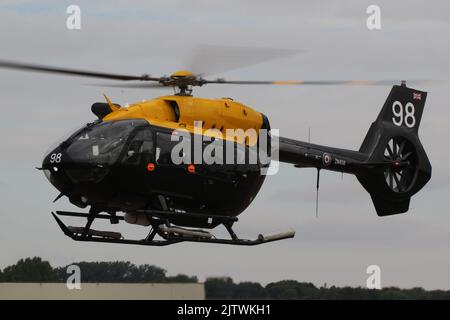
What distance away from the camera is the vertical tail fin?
34053 mm

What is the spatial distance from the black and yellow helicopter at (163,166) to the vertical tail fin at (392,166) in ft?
7.85

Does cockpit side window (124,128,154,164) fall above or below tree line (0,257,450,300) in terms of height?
above

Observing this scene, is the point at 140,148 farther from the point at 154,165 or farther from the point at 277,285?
the point at 277,285

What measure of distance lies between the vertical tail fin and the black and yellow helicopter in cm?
239

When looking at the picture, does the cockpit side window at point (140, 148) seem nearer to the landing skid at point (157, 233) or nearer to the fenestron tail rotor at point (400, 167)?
the landing skid at point (157, 233)

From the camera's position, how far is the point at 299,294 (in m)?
31.8

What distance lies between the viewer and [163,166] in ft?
94.3

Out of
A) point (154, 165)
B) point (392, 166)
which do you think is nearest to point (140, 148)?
point (154, 165)

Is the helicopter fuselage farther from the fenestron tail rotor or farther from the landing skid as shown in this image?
the fenestron tail rotor

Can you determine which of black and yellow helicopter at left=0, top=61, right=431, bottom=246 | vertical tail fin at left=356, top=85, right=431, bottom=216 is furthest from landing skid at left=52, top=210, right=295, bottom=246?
vertical tail fin at left=356, top=85, right=431, bottom=216

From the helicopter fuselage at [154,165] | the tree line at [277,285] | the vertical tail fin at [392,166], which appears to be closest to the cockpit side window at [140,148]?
the helicopter fuselage at [154,165]

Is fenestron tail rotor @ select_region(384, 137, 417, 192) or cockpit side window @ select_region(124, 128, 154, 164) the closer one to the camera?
cockpit side window @ select_region(124, 128, 154, 164)
